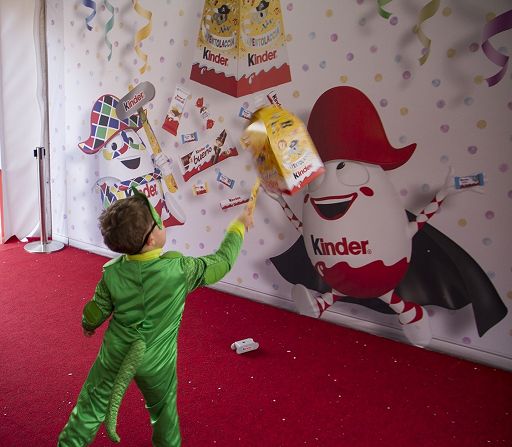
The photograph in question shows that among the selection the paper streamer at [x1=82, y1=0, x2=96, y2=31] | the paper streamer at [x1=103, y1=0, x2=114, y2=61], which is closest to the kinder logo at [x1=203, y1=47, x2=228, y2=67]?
the paper streamer at [x1=103, y1=0, x2=114, y2=61]

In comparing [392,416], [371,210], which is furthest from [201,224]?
[392,416]

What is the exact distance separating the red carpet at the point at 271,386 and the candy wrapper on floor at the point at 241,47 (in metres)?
1.26

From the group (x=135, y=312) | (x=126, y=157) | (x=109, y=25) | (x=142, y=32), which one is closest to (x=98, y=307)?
(x=135, y=312)

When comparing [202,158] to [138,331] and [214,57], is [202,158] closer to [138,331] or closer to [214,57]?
[214,57]

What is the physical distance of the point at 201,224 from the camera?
296cm

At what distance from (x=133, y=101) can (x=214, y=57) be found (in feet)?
2.42

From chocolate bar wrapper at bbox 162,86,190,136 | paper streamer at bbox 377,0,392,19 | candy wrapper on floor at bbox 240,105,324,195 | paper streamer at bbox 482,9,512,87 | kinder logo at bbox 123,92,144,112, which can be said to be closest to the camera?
candy wrapper on floor at bbox 240,105,324,195

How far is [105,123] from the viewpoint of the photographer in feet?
10.8

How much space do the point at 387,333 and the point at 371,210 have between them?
62 centimetres

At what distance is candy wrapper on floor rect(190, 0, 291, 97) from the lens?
2.45 meters

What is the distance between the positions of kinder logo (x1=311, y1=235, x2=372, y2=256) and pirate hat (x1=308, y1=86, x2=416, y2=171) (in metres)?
0.39

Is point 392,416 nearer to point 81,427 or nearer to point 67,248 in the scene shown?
point 81,427

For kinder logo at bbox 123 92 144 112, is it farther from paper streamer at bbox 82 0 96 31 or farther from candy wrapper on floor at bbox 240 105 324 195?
candy wrapper on floor at bbox 240 105 324 195

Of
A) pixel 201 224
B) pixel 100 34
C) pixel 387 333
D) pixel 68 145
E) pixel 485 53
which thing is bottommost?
pixel 387 333
